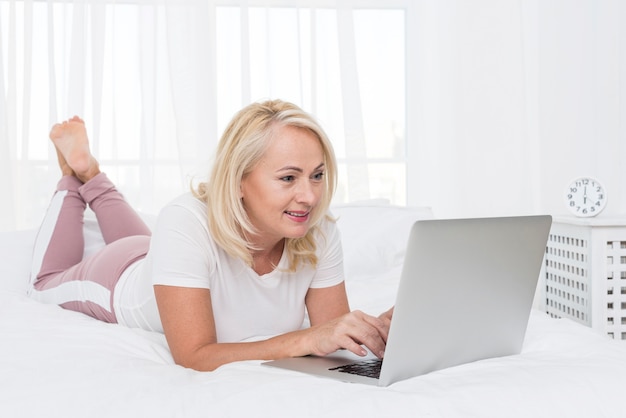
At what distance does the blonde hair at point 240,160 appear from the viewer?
4.43ft

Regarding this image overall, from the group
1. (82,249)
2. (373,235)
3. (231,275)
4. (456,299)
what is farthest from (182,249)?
(373,235)

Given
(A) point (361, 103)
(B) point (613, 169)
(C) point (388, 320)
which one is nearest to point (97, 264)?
(C) point (388, 320)

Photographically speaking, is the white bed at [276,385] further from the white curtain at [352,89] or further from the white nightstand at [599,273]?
the white curtain at [352,89]

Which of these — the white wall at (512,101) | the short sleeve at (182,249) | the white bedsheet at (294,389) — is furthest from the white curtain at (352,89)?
the white bedsheet at (294,389)

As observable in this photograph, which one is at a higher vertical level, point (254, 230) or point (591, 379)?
point (254, 230)

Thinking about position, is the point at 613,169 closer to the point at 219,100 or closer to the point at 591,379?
the point at 219,100

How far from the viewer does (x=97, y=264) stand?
6.18ft

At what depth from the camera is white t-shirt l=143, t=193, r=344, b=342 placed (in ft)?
4.30

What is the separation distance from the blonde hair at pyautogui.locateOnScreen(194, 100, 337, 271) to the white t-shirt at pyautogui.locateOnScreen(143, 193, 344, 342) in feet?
0.13

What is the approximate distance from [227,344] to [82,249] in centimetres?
107

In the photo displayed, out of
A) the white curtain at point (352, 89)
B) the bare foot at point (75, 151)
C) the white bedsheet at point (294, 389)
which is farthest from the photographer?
the white curtain at point (352, 89)

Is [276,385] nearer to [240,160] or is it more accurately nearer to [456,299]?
[456,299]

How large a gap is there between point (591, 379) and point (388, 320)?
33cm

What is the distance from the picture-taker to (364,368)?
3.77ft
